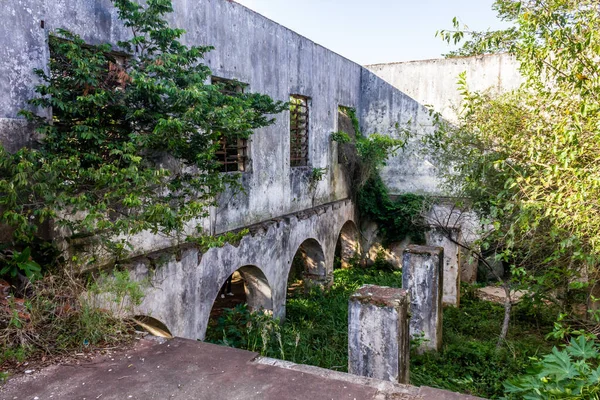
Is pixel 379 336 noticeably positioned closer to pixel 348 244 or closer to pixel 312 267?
pixel 312 267

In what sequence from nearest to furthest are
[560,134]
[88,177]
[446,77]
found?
[88,177], [560,134], [446,77]

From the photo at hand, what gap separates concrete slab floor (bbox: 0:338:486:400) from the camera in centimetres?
263

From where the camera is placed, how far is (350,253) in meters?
13.3

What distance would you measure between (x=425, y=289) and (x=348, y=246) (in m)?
6.40

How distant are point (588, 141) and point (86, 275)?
5045 millimetres

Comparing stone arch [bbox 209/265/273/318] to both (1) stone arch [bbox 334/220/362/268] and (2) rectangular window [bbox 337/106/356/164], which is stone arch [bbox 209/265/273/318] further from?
(1) stone arch [bbox 334/220/362/268]

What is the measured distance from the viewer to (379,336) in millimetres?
4211

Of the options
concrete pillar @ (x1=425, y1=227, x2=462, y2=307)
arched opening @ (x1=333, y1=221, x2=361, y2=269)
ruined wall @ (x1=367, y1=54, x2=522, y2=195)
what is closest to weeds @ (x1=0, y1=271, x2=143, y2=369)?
concrete pillar @ (x1=425, y1=227, x2=462, y2=307)

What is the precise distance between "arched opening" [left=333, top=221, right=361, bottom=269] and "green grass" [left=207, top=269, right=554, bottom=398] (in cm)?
316

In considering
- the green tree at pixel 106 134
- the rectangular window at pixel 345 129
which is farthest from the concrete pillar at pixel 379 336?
the rectangular window at pixel 345 129

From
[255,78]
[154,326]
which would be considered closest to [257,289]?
[154,326]

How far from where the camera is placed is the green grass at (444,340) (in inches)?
240

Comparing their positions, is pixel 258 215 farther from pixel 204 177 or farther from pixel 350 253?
pixel 350 253

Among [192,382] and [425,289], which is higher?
[192,382]
